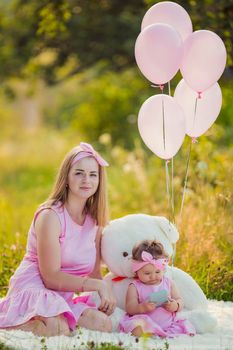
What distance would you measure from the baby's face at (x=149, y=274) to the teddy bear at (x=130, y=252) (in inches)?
5.4

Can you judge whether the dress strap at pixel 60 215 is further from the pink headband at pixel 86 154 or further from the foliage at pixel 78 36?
the foliage at pixel 78 36

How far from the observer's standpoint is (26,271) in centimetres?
425

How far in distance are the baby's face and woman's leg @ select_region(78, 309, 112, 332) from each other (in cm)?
29

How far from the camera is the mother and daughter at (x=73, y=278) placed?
13.4 feet

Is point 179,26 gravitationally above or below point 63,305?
above

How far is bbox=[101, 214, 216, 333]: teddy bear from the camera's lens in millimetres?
4332

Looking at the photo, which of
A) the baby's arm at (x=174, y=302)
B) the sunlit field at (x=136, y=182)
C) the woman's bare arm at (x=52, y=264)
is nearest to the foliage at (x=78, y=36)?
the sunlit field at (x=136, y=182)

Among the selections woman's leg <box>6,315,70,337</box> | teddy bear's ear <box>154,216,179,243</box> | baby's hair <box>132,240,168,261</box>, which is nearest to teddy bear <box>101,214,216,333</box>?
teddy bear's ear <box>154,216,179,243</box>

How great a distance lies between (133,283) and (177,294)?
273 millimetres

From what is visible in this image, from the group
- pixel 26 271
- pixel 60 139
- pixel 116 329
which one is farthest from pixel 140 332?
pixel 60 139

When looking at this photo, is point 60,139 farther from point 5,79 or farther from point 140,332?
point 140,332

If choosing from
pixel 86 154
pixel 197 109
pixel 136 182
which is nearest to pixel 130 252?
pixel 86 154

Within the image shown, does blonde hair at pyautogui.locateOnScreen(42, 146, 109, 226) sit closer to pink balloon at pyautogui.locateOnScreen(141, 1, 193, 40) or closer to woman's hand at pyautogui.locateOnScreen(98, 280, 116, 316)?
woman's hand at pyautogui.locateOnScreen(98, 280, 116, 316)

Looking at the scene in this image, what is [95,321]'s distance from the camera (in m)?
4.11
